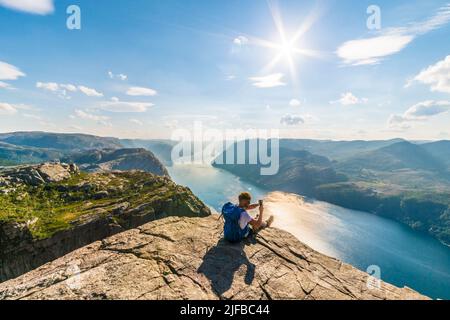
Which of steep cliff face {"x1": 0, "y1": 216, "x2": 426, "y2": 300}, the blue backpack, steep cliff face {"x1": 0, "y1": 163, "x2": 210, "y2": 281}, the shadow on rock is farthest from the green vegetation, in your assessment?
the shadow on rock

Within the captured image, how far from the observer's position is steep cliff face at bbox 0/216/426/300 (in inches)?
379

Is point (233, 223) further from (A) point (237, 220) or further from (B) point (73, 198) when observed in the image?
(B) point (73, 198)

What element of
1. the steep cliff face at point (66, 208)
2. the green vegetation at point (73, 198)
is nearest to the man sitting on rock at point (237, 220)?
the steep cliff face at point (66, 208)

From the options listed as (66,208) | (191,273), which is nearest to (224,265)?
(191,273)

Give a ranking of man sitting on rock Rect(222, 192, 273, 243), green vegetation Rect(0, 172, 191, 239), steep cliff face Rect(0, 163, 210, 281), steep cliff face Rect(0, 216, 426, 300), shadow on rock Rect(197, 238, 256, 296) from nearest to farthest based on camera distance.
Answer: steep cliff face Rect(0, 216, 426, 300)
shadow on rock Rect(197, 238, 256, 296)
man sitting on rock Rect(222, 192, 273, 243)
steep cliff face Rect(0, 163, 210, 281)
green vegetation Rect(0, 172, 191, 239)

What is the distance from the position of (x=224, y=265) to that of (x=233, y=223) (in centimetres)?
257

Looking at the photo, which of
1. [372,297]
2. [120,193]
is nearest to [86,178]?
[120,193]

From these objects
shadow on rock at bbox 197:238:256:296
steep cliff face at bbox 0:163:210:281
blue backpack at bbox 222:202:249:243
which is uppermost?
blue backpack at bbox 222:202:249:243

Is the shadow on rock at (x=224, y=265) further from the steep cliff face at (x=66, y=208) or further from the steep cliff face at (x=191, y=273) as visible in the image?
the steep cliff face at (x=66, y=208)

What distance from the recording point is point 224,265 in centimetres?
1188

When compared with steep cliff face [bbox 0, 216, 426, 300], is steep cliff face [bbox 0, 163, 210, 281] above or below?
below

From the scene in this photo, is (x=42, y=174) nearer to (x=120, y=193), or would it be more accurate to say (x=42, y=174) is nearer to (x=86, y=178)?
(x=86, y=178)

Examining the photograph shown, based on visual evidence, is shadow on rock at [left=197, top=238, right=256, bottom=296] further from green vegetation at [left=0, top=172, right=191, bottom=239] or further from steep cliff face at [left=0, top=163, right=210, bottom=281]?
green vegetation at [left=0, top=172, right=191, bottom=239]

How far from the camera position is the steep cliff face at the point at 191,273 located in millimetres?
9625
